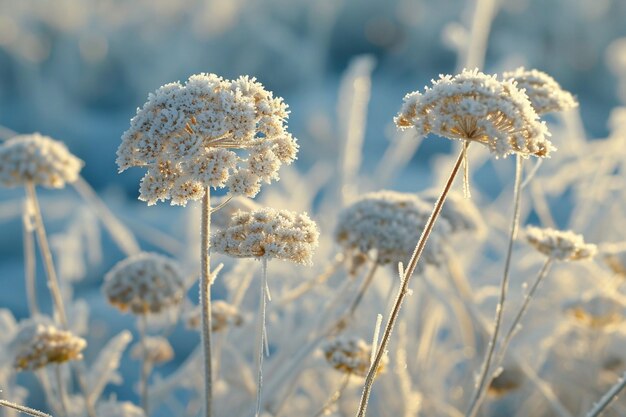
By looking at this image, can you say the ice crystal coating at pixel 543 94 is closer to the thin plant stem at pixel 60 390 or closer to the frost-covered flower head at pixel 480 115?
the frost-covered flower head at pixel 480 115

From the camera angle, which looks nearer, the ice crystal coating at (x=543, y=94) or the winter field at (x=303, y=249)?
the winter field at (x=303, y=249)

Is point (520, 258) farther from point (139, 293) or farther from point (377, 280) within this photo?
point (139, 293)

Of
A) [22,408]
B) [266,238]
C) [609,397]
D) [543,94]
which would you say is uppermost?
[543,94]

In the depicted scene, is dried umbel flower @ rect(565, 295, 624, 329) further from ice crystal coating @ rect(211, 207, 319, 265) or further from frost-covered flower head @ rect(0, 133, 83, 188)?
frost-covered flower head @ rect(0, 133, 83, 188)

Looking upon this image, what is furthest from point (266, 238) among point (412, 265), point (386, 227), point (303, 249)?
point (386, 227)

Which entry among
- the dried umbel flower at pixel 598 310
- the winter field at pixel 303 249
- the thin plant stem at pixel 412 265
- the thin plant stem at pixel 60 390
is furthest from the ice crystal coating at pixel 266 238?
the dried umbel flower at pixel 598 310

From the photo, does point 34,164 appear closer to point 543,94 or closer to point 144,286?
point 144,286

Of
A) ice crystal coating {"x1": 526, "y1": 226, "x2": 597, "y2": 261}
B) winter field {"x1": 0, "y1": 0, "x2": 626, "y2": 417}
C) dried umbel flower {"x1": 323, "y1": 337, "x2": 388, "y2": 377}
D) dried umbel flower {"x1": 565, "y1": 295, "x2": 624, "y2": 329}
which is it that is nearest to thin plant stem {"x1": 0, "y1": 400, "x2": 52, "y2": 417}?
winter field {"x1": 0, "y1": 0, "x2": 626, "y2": 417}
